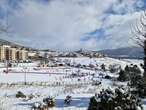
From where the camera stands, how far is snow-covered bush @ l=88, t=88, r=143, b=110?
1296 centimetres

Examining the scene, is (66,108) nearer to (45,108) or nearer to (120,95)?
(45,108)

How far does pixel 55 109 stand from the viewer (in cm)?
1744

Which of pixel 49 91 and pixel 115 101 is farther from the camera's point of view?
pixel 49 91

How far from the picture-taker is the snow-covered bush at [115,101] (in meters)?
13.0

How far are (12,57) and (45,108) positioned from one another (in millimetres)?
185759

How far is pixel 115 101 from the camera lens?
42.9 ft

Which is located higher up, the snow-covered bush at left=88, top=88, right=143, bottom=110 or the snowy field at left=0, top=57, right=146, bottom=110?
the snow-covered bush at left=88, top=88, right=143, bottom=110

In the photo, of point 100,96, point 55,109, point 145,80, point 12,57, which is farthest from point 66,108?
point 12,57

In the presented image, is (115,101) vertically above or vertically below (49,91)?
above

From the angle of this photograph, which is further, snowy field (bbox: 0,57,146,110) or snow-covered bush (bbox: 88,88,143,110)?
snowy field (bbox: 0,57,146,110)

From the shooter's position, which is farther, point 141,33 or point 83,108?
point 141,33

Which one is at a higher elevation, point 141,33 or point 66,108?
point 141,33

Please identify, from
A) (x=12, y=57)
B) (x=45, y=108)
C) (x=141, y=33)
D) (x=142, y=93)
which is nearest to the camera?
→ (x=45, y=108)

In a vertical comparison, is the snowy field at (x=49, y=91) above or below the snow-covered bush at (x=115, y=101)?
below
